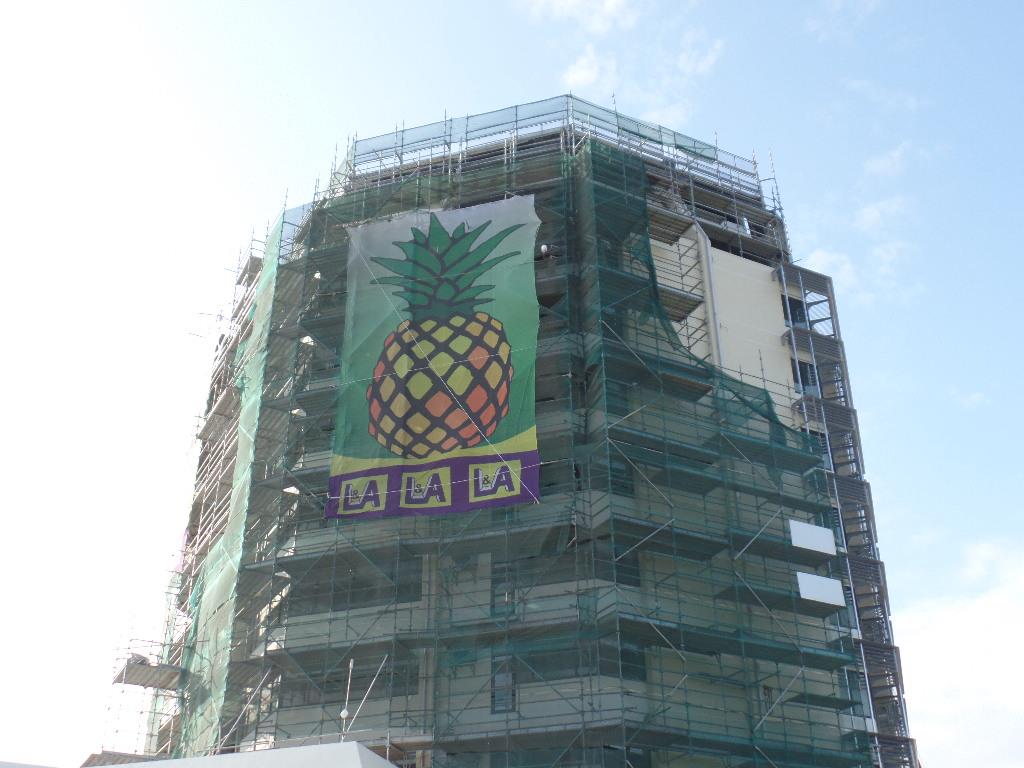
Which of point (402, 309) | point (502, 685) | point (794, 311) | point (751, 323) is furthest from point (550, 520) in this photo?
point (794, 311)

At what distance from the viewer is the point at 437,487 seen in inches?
1218

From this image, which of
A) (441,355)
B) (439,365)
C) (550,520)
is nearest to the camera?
(550,520)

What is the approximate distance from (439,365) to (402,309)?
2.15 metres

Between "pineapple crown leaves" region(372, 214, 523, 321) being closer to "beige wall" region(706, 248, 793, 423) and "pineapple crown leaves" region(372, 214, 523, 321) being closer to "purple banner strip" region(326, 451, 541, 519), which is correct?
"purple banner strip" region(326, 451, 541, 519)

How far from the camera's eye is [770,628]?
31266 mm

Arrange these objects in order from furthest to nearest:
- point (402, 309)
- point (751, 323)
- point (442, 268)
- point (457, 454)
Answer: point (751, 323), point (442, 268), point (402, 309), point (457, 454)

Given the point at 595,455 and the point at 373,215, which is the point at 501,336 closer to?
the point at 595,455

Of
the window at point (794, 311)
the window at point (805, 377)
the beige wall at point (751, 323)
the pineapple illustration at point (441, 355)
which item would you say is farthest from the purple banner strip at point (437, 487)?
the window at point (794, 311)

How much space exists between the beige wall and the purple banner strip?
9102 millimetres

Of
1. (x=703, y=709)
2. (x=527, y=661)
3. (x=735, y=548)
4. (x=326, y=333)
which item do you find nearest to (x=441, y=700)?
(x=527, y=661)

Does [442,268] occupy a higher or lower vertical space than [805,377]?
higher

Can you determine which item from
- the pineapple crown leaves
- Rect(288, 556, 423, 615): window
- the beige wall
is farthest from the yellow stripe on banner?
the beige wall

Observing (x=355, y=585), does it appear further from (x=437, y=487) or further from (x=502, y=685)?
(x=502, y=685)

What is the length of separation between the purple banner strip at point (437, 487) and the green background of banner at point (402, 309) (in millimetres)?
337
